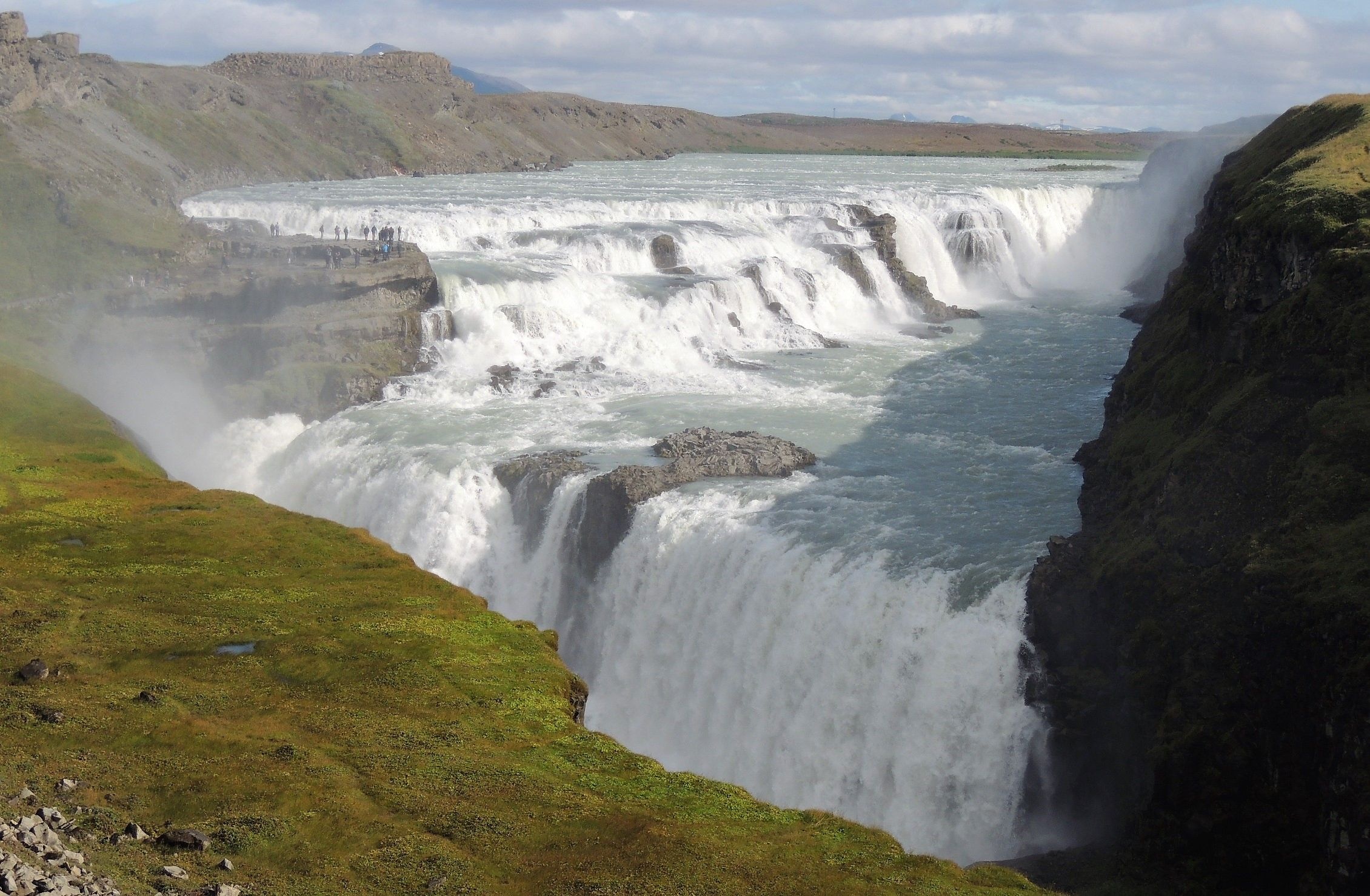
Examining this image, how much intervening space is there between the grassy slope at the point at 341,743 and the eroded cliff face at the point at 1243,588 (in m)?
4.66

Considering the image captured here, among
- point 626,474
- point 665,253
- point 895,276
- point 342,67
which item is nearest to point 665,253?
point 665,253

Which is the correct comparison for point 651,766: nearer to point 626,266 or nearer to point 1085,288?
point 626,266

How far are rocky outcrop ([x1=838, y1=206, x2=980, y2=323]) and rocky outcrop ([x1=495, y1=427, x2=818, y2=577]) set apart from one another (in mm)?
23716

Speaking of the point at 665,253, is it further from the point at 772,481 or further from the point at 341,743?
the point at 341,743

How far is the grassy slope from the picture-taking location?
14.4m

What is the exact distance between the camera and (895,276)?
194 ft

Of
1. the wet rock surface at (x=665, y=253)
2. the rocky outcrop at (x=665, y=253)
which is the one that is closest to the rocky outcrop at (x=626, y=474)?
the rocky outcrop at (x=665, y=253)

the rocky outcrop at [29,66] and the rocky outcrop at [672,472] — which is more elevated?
the rocky outcrop at [29,66]

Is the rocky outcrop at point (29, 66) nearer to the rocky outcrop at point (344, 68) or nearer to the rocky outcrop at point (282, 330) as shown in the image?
the rocky outcrop at point (282, 330)

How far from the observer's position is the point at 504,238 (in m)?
58.4

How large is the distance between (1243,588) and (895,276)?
4065 cm

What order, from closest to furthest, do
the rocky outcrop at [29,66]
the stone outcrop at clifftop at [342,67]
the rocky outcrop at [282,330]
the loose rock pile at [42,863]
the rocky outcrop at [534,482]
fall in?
the loose rock pile at [42,863] → the rocky outcrop at [534,482] → the rocky outcrop at [282,330] → the rocky outcrop at [29,66] → the stone outcrop at clifftop at [342,67]

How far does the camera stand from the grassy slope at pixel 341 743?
47.3ft

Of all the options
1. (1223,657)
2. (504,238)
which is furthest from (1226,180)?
(504,238)
